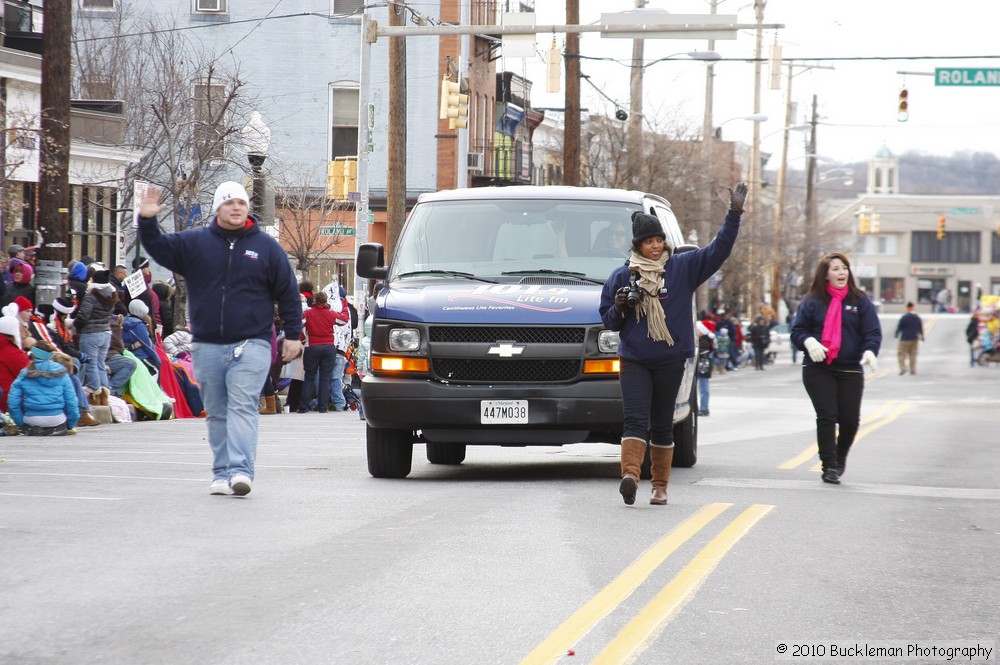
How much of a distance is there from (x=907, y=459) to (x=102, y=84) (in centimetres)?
2509

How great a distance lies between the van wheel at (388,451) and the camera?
11688 millimetres

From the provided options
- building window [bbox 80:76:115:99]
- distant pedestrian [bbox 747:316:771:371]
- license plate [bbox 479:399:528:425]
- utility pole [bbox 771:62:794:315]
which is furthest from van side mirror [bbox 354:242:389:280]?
utility pole [bbox 771:62:794:315]

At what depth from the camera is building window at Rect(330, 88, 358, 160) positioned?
43.2 m

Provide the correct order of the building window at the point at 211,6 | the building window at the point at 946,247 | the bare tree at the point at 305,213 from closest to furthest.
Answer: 1. the bare tree at the point at 305,213
2. the building window at the point at 211,6
3. the building window at the point at 946,247

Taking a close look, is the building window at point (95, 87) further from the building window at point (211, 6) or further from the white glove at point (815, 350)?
the white glove at point (815, 350)

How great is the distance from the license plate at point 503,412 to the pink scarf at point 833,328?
2.65 m

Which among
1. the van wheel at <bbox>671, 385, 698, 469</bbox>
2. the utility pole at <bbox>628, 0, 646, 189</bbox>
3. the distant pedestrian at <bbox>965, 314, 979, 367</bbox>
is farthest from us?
the distant pedestrian at <bbox>965, 314, 979, 367</bbox>

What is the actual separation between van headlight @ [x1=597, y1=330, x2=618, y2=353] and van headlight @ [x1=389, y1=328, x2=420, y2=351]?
134 centimetres

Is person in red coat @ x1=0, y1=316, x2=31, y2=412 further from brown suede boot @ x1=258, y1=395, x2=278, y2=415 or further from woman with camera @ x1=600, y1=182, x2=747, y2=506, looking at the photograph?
woman with camera @ x1=600, y1=182, x2=747, y2=506

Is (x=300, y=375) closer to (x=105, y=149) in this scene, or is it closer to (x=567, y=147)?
(x=105, y=149)

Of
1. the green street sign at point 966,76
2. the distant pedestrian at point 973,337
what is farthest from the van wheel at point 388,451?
the distant pedestrian at point 973,337

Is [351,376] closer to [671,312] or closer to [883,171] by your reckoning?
[671,312]

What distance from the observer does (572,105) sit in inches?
1320

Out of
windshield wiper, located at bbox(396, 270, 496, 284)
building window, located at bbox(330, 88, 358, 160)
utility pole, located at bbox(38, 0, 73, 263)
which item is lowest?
windshield wiper, located at bbox(396, 270, 496, 284)
